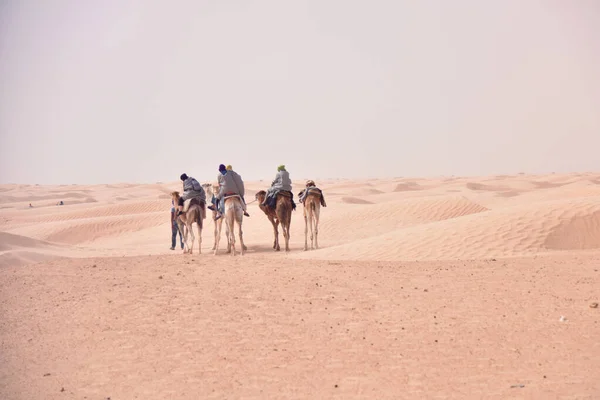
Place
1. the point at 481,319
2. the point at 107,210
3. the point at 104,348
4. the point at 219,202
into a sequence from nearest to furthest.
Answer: the point at 104,348
the point at 481,319
the point at 219,202
the point at 107,210

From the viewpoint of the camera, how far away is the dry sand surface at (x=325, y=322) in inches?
249

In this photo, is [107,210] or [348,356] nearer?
[348,356]

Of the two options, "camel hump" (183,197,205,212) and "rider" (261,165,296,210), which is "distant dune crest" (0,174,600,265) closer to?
"rider" (261,165,296,210)

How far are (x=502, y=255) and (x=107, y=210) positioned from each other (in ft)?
98.4

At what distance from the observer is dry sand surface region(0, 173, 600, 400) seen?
632cm

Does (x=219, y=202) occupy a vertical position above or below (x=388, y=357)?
above

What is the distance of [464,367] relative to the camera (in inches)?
261

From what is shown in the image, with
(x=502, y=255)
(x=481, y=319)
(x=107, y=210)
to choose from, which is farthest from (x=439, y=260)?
(x=107, y=210)

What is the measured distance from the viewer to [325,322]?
834cm

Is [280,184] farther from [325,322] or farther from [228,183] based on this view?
[325,322]

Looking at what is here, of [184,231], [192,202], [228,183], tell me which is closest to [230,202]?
[228,183]

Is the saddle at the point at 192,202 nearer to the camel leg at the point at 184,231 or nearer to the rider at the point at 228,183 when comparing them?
the rider at the point at 228,183

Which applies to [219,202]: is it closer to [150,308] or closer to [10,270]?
[10,270]

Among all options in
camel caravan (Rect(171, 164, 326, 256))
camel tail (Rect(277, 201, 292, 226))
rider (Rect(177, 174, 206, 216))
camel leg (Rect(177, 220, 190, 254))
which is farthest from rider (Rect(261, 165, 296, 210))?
camel leg (Rect(177, 220, 190, 254))
